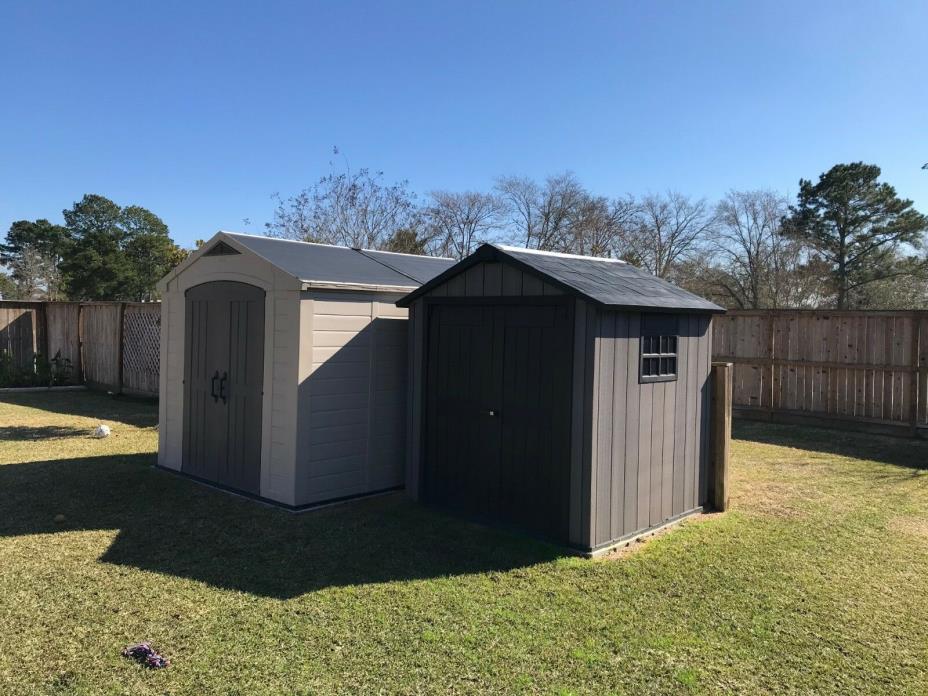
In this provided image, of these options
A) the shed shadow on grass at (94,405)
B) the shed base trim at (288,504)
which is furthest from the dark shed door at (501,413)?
the shed shadow on grass at (94,405)

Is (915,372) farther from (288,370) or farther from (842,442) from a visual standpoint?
(288,370)

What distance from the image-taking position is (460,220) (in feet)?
79.5

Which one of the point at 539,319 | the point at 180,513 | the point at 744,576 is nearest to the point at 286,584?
the point at 180,513

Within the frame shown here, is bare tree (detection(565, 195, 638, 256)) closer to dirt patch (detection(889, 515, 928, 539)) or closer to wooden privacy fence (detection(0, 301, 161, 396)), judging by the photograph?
wooden privacy fence (detection(0, 301, 161, 396))

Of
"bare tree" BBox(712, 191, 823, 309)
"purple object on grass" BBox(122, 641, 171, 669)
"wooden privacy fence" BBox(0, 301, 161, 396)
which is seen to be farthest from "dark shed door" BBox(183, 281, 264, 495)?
"bare tree" BBox(712, 191, 823, 309)

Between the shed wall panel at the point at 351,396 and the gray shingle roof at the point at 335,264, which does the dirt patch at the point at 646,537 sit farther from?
the gray shingle roof at the point at 335,264

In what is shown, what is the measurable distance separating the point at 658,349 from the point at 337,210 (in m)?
15.1

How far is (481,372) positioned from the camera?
5328 mm

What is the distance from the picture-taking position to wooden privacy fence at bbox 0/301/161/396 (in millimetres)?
12828

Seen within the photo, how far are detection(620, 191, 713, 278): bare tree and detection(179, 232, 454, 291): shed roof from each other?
20.9 metres

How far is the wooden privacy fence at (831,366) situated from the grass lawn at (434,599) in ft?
11.5

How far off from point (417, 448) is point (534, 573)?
1854mm

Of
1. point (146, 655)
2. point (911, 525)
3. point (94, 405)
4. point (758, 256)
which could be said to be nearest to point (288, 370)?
point (146, 655)

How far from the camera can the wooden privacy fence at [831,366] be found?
363 inches
